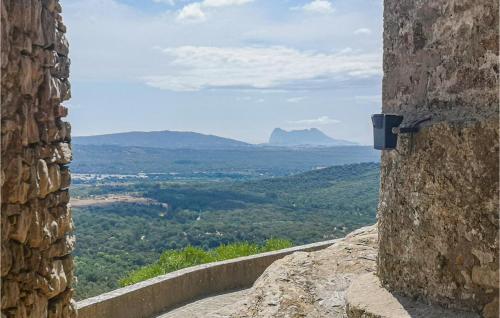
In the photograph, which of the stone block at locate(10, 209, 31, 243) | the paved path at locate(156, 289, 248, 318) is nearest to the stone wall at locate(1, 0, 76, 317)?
the stone block at locate(10, 209, 31, 243)

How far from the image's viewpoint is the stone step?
10.9ft

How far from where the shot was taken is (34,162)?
508 cm

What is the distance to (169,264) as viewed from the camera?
14.2m

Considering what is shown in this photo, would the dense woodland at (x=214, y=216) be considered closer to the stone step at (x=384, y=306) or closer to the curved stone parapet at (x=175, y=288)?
the curved stone parapet at (x=175, y=288)

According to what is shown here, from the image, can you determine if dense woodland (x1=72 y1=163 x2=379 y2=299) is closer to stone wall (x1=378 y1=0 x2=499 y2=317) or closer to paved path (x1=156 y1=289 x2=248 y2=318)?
paved path (x1=156 y1=289 x2=248 y2=318)

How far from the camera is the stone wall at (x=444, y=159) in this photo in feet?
10.2

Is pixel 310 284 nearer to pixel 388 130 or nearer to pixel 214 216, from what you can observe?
pixel 388 130

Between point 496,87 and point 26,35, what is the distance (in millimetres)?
3513

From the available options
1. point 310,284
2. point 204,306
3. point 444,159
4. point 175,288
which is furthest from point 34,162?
point 204,306

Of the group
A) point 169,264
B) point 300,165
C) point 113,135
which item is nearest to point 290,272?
point 169,264

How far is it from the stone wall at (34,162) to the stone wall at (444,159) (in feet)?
9.08

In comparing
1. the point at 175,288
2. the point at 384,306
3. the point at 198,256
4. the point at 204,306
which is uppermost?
the point at 384,306

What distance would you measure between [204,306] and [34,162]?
482 cm

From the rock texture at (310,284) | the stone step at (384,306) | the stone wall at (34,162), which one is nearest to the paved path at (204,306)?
the rock texture at (310,284)
